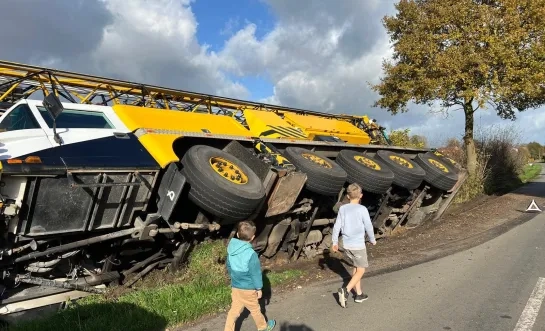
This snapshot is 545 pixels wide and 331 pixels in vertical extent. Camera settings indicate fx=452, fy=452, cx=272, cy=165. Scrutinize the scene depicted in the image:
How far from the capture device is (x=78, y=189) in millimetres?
4723

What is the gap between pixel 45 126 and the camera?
4.98 m

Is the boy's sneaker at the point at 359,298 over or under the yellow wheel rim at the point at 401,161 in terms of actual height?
under

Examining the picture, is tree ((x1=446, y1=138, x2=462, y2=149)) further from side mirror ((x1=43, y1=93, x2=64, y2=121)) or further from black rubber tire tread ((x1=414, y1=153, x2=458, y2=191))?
side mirror ((x1=43, y1=93, x2=64, y2=121))

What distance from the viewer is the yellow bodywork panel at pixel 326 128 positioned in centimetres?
1009

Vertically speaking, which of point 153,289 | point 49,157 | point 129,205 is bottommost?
point 153,289

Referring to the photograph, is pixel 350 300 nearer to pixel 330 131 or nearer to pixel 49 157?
pixel 49 157

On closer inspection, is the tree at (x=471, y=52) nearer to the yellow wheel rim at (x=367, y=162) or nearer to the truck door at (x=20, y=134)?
the yellow wheel rim at (x=367, y=162)

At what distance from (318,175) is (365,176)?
146cm

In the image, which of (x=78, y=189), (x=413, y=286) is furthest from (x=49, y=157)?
(x=413, y=286)

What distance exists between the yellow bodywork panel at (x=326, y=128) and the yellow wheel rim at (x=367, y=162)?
4.50ft

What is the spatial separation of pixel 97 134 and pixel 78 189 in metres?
0.82

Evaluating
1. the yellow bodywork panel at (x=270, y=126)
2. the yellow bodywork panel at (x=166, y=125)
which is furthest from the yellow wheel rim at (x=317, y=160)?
the yellow bodywork panel at (x=270, y=126)

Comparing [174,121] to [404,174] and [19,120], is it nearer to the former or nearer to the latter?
[19,120]

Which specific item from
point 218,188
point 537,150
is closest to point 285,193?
point 218,188
